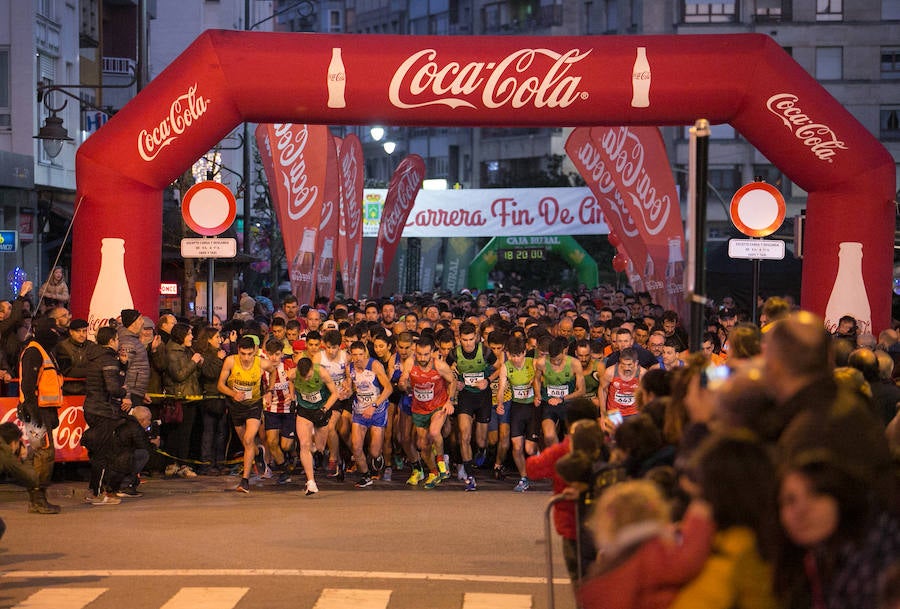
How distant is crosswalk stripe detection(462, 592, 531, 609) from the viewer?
962 cm

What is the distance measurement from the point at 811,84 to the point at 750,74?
2.33 ft

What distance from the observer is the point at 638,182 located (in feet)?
75.7

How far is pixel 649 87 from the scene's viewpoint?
623 inches

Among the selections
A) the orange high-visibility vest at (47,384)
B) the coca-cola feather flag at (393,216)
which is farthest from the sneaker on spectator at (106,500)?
the coca-cola feather flag at (393,216)

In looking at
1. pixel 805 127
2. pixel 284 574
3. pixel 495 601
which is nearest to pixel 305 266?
pixel 805 127

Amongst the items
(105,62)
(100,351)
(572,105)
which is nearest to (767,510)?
(100,351)

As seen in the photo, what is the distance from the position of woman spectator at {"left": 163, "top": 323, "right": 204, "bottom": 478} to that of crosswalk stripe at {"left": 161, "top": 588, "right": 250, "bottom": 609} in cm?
682

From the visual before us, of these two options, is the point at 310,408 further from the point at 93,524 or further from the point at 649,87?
the point at 649,87

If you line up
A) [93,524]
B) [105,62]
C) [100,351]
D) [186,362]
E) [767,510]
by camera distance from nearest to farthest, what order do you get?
[767,510], [93,524], [100,351], [186,362], [105,62]

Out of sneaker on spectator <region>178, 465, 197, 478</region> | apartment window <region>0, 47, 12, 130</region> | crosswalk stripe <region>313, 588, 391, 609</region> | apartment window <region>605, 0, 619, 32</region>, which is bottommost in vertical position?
sneaker on spectator <region>178, 465, 197, 478</region>

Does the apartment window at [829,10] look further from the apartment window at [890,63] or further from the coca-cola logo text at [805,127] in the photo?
the coca-cola logo text at [805,127]

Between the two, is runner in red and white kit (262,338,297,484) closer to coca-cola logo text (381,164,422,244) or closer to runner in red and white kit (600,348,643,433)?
runner in red and white kit (600,348,643,433)

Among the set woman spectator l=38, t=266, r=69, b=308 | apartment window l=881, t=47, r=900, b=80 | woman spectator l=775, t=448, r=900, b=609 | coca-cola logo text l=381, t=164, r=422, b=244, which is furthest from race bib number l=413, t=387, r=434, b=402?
apartment window l=881, t=47, r=900, b=80

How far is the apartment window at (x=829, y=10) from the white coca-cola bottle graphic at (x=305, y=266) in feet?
174
